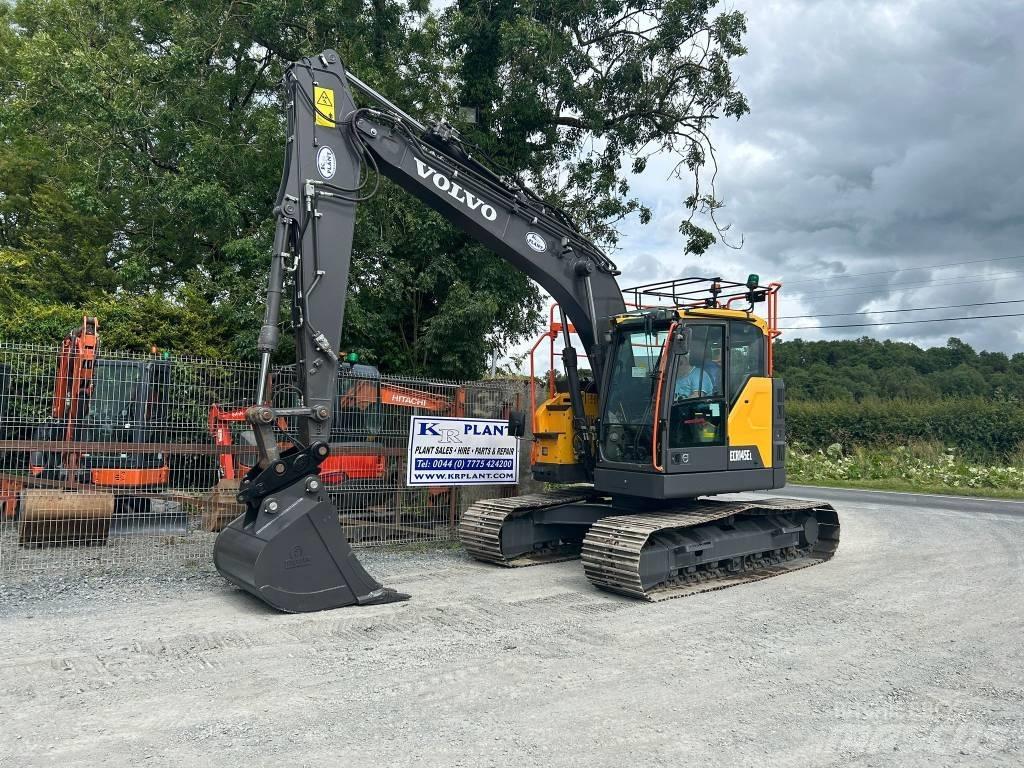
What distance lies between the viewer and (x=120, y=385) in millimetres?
8359

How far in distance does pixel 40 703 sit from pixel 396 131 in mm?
5415

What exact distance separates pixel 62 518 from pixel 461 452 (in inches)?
169

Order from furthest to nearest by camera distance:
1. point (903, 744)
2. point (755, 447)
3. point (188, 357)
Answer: point (188, 357)
point (755, 447)
point (903, 744)

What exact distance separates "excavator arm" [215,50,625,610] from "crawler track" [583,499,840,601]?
199 cm

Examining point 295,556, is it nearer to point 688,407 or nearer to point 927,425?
point 688,407

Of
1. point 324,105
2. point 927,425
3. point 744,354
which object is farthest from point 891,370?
point 324,105

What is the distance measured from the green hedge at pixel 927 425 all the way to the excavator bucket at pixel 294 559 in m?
24.3

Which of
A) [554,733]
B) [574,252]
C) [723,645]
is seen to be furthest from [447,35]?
[554,733]

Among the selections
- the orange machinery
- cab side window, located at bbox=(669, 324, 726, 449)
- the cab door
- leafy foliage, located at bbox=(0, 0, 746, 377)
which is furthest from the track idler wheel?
leafy foliage, located at bbox=(0, 0, 746, 377)

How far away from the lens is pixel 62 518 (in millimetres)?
7637

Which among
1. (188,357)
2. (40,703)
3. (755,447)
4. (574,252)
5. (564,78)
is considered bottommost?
(40,703)

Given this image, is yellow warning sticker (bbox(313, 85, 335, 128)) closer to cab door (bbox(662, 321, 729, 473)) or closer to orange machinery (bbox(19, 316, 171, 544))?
orange machinery (bbox(19, 316, 171, 544))

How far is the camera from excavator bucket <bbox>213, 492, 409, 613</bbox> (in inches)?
241

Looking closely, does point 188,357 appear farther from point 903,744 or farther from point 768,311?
point 903,744
